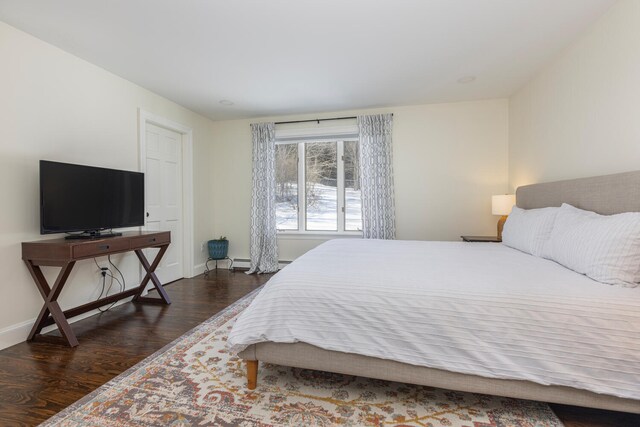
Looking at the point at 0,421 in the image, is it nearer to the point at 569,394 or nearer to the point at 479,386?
the point at 479,386

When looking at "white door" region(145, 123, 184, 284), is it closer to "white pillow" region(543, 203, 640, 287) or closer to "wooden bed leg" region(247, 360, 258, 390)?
"wooden bed leg" region(247, 360, 258, 390)

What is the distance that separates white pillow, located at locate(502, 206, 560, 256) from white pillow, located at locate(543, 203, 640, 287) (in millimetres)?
263

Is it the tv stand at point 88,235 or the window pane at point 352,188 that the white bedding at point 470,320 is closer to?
the tv stand at point 88,235

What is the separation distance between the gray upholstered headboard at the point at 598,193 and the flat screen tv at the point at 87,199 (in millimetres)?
4199

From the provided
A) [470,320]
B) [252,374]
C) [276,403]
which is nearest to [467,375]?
[470,320]

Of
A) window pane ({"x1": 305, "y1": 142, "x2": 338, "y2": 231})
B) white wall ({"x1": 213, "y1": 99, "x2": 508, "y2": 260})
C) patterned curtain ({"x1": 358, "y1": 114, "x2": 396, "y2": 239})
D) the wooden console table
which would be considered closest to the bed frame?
the wooden console table

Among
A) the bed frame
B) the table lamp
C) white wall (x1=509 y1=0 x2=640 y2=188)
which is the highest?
white wall (x1=509 y1=0 x2=640 y2=188)

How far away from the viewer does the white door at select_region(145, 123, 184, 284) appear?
3.72m

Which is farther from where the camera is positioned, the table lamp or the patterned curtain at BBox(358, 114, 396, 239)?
the patterned curtain at BBox(358, 114, 396, 239)

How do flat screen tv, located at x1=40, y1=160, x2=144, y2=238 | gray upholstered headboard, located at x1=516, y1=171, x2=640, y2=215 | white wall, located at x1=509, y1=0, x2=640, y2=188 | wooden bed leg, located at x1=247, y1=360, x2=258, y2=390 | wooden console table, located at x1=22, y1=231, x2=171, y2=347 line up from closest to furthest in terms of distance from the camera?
wooden bed leg, located at x1=247, y1=360, x2=258, y2=390 → gray upholstered headboard, located at x1=516, y1=171, x2=640, y2=215 → white wall, located at x1=509, y1=0, x2=640, y2=188 → wooden console table, located at x1=22, y1=231, x2=171, y2=347 → flat screen tv, located at x1=40, y1=160, x2=144, y2=238

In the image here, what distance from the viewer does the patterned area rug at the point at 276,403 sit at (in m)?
1.47

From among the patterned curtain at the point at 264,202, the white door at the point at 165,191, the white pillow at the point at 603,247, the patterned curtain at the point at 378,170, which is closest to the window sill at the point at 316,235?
the patterned curtain at the point at 264,202

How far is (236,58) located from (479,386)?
10.6 ft

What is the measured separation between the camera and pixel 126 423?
1.46 metres
